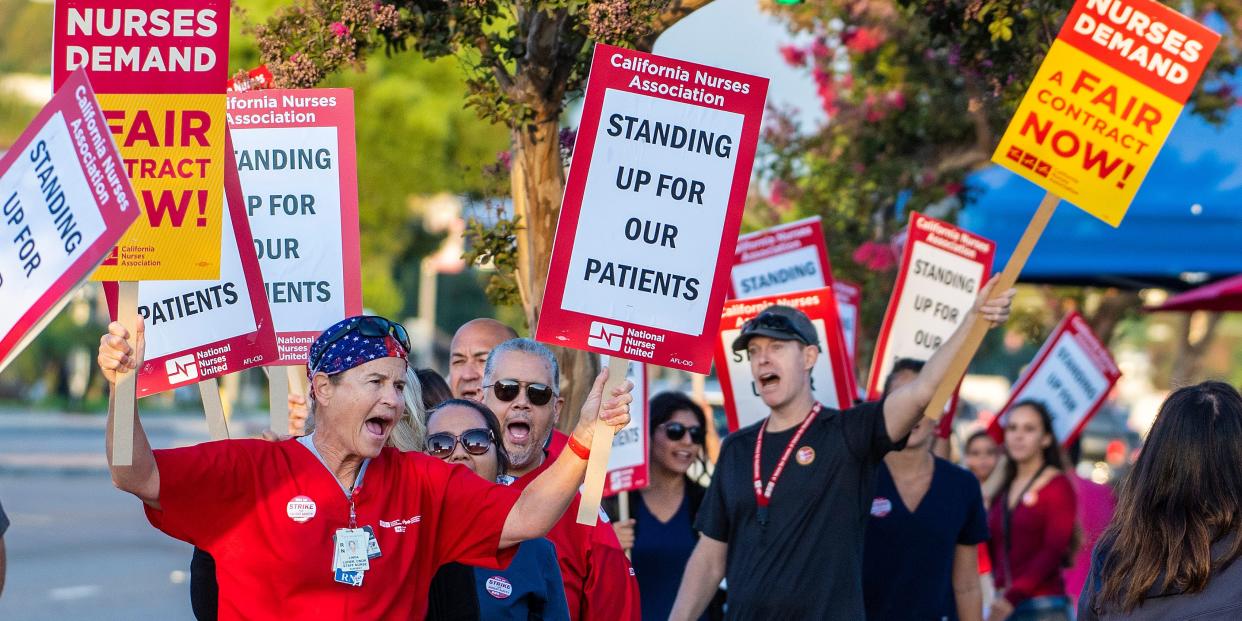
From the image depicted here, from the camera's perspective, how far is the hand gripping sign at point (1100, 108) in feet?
19.9

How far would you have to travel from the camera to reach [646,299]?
4941 mm

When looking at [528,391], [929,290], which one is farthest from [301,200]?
[929,290]

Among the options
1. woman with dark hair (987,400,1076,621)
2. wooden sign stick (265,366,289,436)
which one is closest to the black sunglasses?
wooden sign stick (265,366,289,436)

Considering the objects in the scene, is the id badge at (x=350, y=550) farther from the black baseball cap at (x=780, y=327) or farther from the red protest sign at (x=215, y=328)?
the black baseball cap at (x=780, y=327)

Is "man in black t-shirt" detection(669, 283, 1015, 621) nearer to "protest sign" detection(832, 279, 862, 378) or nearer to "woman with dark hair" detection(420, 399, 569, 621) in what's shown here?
"woman with dark hair" detection(420, 399, 569, 621)

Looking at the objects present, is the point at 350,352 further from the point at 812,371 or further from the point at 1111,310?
the point at 1111,310

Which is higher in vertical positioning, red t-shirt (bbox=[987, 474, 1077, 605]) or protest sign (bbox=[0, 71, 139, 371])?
protest sign (bbox=[0, 71, 139, 371])

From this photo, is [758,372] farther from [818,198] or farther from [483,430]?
[818,198]

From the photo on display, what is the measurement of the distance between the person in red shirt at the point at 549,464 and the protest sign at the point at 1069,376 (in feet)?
17.3

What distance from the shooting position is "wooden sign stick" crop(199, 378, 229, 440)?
5.43 metres

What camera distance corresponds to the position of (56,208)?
405 cm

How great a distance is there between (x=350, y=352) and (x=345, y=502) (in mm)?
382

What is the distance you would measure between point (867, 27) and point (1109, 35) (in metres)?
6.27

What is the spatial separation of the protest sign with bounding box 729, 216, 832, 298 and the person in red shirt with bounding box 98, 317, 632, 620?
450 centimetres
